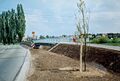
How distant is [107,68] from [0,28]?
354 ft

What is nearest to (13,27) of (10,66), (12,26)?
(12,26)

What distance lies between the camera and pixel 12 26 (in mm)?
117000

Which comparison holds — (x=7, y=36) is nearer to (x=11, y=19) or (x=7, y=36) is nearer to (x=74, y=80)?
(x=11, y=19)

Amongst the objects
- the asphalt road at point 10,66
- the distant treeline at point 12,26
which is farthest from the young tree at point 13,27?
the asphalt road at point 10,66

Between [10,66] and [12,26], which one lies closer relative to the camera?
[10,66]

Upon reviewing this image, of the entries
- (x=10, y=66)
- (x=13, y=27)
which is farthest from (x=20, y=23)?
(x=10, y=66)

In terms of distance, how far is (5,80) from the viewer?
55.0 feet

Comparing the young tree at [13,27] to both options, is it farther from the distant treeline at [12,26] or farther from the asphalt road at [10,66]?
the asphalt road at [10,66]

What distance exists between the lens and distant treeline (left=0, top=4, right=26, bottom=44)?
113188 mm

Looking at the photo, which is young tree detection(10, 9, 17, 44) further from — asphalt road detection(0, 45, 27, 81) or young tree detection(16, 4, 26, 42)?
asphalt road detection(0, 45, 27, 81)

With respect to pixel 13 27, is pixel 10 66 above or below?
below

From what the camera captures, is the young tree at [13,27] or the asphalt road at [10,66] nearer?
the asphalt road at [10,66]

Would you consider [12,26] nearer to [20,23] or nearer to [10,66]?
[20,23]

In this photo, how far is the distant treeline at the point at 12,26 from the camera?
113 m
